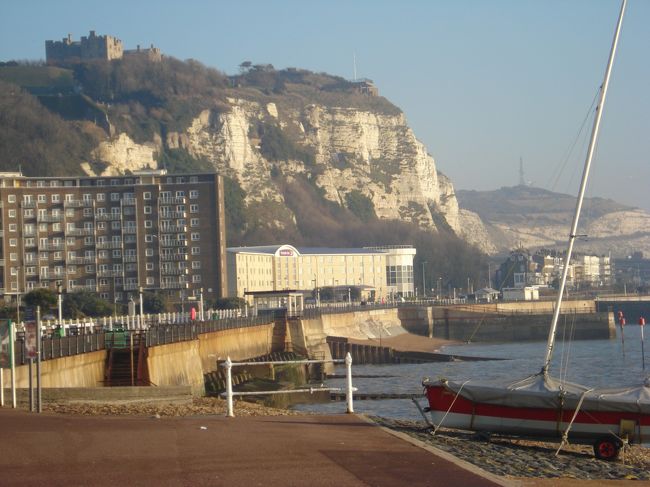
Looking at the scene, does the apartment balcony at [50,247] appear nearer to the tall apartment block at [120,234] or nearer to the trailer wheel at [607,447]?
the tall apartment block at [120,234]

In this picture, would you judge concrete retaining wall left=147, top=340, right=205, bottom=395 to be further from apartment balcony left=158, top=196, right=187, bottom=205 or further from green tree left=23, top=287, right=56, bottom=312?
apartment balcony left=158, top=196, right=187, bottom=205

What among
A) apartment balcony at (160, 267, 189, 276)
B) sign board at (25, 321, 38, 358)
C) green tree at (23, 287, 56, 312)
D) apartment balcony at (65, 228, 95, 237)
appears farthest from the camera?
apartment balcony at (160, 267, 189, 276)

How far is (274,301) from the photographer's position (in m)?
122

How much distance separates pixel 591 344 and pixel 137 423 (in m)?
97.2

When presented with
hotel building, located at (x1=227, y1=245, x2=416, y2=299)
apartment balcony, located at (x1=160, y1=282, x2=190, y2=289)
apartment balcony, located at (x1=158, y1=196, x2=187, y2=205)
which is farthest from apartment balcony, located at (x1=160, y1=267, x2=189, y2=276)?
hotel building, located at (x1=227, y1=245, x2=416, y2=299)

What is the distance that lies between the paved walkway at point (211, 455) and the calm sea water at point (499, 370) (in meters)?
19.8

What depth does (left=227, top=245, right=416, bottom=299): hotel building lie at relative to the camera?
133375 millimetres

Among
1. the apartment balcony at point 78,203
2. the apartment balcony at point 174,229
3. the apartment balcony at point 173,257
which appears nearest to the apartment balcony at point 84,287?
the apartment balcony at point 173,257

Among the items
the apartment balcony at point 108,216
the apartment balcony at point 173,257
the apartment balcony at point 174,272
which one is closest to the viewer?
the apartment balcony at point 108,216

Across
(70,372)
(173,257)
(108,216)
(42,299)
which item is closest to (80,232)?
(108,216)

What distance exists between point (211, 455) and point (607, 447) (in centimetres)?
899

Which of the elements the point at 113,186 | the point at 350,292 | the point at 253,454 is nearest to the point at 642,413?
the point at 253,454

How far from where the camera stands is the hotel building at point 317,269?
133375 mm

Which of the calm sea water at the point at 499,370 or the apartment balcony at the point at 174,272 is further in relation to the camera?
the apartment balcony at the point at 174,272
